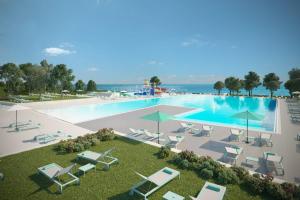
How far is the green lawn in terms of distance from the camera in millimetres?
4812

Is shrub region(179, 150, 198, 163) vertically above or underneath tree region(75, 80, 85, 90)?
underneath

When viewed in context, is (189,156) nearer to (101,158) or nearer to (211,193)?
(211,193)

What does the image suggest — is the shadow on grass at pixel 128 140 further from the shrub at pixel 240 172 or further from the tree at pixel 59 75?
the tree at pixel 59 75

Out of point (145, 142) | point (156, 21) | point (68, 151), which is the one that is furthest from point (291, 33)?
point (156, 21)

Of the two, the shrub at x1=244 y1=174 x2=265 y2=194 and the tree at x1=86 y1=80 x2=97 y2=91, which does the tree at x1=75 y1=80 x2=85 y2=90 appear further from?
the shrub at x1=244 y1=174 x2=265 y2=194

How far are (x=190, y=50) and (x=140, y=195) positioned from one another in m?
54.2

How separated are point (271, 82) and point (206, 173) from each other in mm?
38121

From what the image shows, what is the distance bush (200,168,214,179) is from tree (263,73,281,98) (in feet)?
123

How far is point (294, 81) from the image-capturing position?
2977 cm

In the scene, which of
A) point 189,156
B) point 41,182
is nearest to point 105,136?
point 41,182

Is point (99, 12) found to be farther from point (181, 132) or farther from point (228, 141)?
point (228, 141)

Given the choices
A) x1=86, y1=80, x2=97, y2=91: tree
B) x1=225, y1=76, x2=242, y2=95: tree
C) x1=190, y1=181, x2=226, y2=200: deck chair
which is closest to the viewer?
x1=190, y1=181, x2=226, y2=200: deck chair

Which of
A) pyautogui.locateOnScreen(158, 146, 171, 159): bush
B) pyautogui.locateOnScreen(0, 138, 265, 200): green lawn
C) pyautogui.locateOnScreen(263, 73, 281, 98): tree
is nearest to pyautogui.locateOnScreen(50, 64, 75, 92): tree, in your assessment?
pyautogui.locateOnScreen(0, 138, 265, 200): green lawn

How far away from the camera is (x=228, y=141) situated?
9.05 metres
